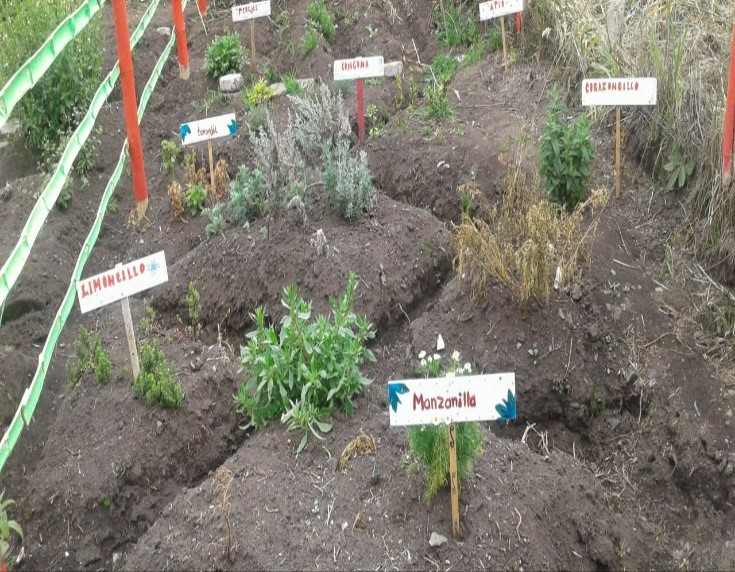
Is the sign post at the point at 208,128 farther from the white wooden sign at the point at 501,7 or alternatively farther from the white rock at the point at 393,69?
the white wooden sign at the point at 501,7

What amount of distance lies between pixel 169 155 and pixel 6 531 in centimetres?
305

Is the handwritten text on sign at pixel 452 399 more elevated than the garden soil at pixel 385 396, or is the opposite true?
the handwritten text on sign at pixel 452 399

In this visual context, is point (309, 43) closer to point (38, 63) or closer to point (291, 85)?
point (291, 85)

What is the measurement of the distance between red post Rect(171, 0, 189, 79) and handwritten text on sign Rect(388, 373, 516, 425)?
435 cm

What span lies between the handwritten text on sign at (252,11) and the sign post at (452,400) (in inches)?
171

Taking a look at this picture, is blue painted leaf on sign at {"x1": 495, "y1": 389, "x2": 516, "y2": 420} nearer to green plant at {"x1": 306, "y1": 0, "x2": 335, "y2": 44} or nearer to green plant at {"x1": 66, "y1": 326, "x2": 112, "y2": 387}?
green plant at {"x1": 66, "y1": 326, "x2": 112, "y2": 387}

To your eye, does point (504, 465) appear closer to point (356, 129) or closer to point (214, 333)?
point (214, 333)

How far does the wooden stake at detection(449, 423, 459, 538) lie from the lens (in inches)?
130

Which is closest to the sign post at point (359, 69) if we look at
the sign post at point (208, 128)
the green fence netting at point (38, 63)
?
the sign post at point (208, 128)

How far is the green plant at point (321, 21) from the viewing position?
7305 mm

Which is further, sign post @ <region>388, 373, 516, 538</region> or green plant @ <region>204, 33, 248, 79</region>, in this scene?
green plant @ <region>204, 33, 248, 79</region>

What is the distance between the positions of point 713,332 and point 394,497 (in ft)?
6.40

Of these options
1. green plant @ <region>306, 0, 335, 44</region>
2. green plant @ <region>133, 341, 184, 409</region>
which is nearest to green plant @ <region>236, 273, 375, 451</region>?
green plant @ <region>133, 341, 184, 409</region>

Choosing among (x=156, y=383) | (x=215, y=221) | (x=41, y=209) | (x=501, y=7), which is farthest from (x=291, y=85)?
(x=156, y=383)
